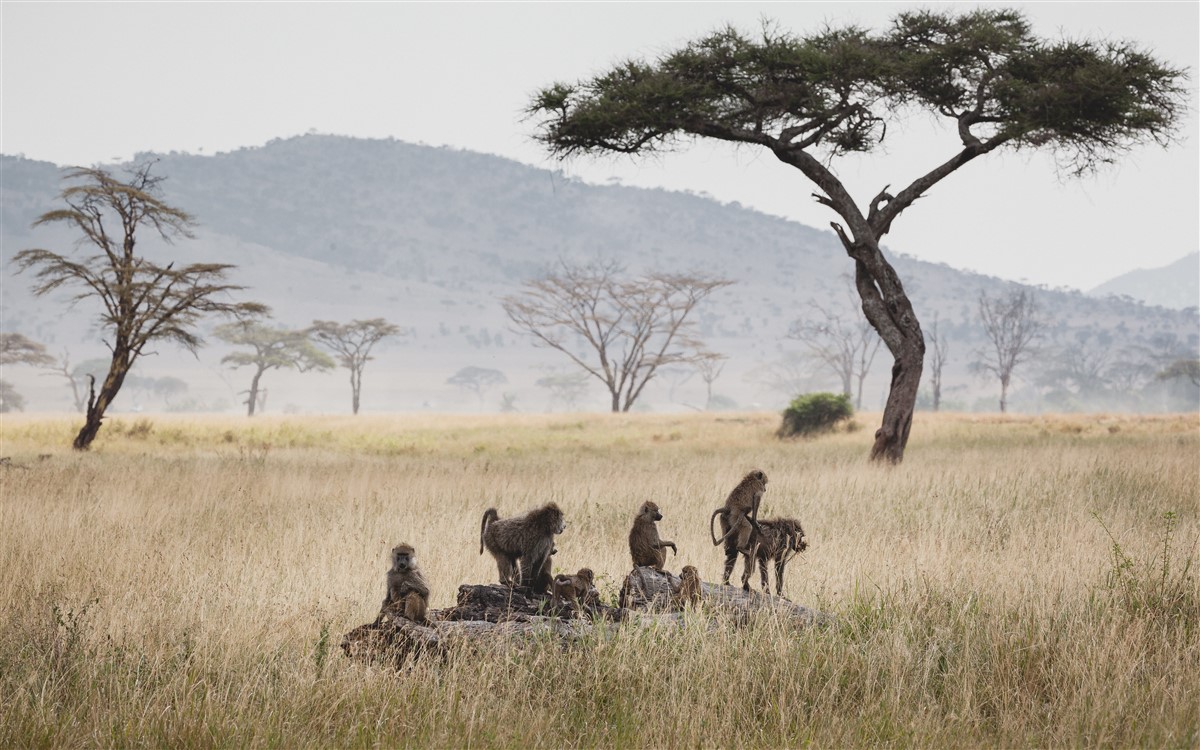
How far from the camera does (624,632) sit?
4.99 m

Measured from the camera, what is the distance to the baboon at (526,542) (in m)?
5.53

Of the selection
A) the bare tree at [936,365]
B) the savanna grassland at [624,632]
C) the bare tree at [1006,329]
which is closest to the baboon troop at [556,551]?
the savanna grassland at [624,632]

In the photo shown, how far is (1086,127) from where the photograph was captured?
18.5m

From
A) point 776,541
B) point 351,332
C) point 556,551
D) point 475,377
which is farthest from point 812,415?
point 475,377

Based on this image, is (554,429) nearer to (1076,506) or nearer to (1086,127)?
(1086,127)

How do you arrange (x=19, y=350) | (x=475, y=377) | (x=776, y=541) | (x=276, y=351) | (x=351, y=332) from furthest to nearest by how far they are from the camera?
(x=475, y=377), (x=276, y=351), (x=351, y=332), (x=19, y=350), (x=776, y=541)

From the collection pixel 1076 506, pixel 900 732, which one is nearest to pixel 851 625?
pixel 900 732

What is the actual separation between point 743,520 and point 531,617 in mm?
1707

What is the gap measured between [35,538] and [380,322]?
62.4m

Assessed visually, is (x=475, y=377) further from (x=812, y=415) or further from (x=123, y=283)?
(x=123, y=283)

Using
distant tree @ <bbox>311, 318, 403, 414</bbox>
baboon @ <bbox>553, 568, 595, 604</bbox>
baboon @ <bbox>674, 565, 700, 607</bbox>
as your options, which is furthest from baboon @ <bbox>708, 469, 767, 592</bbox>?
distant tree @ <bbox>311, 318, 403, 414</bbox>

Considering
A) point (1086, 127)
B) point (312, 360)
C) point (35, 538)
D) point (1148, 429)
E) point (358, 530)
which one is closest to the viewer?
point (35, 538)

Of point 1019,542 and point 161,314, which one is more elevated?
point 161,314

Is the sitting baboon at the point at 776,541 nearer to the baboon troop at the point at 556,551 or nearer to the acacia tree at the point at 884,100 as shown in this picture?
the baboon troop at the point at 556,551
